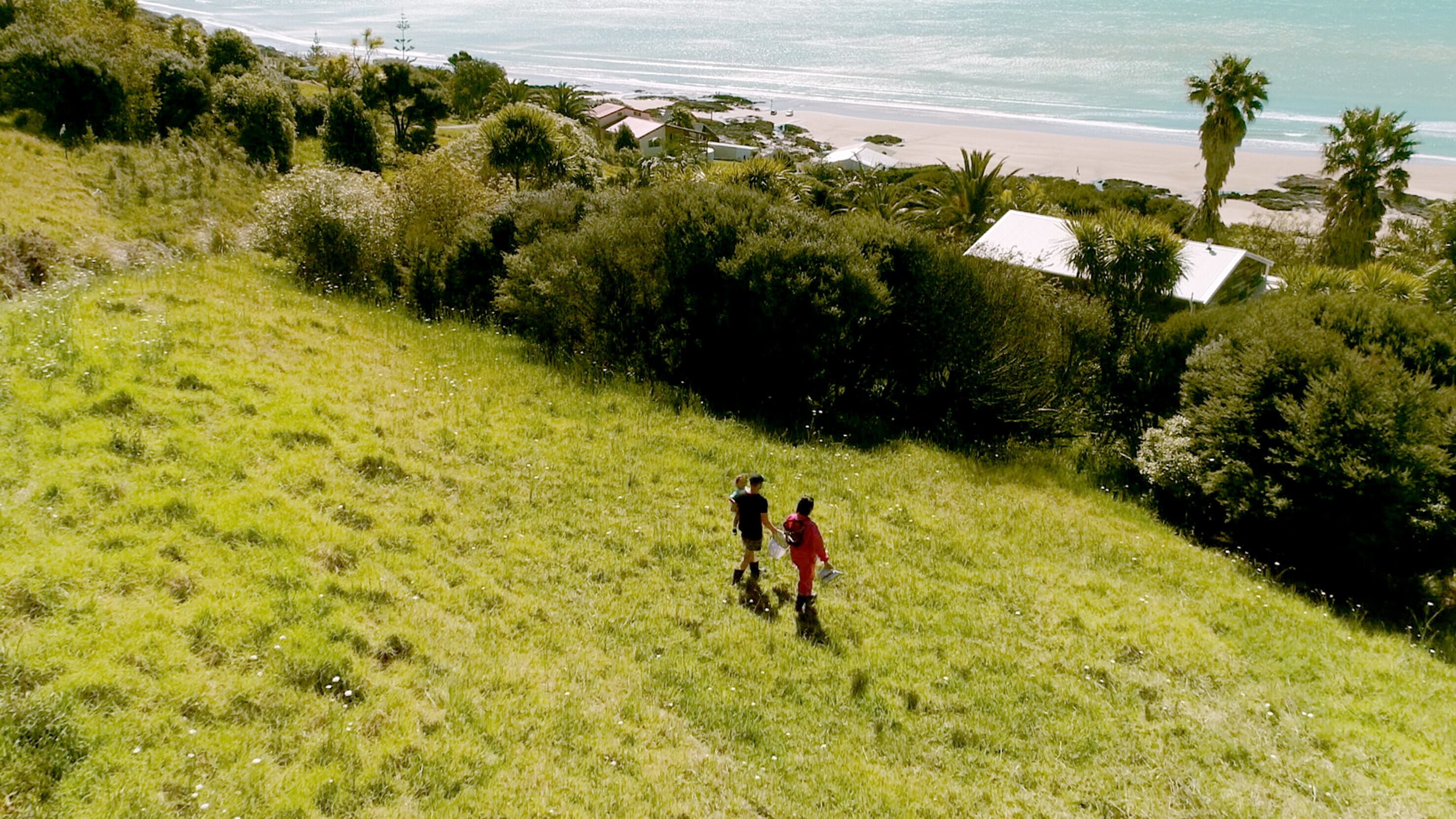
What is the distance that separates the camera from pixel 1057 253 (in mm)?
26422

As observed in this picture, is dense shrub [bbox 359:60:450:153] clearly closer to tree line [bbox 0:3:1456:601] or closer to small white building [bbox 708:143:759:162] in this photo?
small white building [bbox 708:143:759:162]

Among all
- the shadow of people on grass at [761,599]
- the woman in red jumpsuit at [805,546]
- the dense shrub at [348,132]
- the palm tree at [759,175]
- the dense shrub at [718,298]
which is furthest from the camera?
the dense shrub at [348,132]

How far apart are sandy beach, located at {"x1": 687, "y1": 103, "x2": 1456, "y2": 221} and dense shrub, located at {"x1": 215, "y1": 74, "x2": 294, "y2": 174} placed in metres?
43.0

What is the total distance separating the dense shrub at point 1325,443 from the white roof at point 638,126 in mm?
62575

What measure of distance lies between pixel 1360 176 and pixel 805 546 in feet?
120


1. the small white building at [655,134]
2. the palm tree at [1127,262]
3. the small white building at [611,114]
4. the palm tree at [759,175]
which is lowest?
the palm tree at [1127,262]

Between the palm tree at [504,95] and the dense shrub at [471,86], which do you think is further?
the dense shrub at [471,86]

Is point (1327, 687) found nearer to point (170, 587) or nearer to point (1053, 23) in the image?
point (170, 587)

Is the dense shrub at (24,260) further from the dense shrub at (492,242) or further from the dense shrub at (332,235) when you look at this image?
the dense shrub at (492,242)

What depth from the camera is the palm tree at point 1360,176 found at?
109ft

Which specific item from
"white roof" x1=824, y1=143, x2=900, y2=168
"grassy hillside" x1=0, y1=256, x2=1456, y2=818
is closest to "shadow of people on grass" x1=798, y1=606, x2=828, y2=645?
"grassy hillside" x1=0, y1=256, x2=1456, y2=818

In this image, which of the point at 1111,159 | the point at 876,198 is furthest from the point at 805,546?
the point at 1111,159

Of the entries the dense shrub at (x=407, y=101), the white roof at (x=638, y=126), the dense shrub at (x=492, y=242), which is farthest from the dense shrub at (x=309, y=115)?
the dense shrub at (x=492, y=242)

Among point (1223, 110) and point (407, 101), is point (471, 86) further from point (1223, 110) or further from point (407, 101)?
point (1223, 110)
